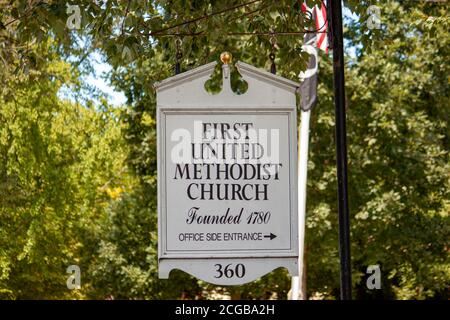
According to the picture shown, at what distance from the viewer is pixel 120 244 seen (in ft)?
69.5

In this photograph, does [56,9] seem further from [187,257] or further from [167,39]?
[187,257]

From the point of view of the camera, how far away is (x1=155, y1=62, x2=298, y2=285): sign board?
5023 mm

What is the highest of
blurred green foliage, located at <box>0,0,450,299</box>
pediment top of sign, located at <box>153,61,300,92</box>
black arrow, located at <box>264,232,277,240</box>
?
blurred green foliage, located at <box>0,0,450,299</box>

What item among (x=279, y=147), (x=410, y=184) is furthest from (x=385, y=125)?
(x=279, y=147)

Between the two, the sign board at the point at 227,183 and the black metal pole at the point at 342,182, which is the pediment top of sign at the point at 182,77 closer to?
the sign board at the point at 227,183

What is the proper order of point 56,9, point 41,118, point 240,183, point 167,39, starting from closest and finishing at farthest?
1. point 240,183
2. point 56,9
3. point 167,39
4. point 41,118

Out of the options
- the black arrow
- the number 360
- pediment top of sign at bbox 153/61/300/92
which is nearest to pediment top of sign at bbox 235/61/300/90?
pediment top of sign at bbox 153/61/300/92

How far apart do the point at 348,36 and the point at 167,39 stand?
12133 millimetres

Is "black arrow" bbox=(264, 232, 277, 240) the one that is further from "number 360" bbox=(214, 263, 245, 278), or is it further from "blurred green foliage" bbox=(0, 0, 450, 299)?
"blurred green foliage" bbox=(0, 0, 450, 299)

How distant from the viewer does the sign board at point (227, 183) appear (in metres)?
5.02

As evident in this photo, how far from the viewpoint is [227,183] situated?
16.5ft

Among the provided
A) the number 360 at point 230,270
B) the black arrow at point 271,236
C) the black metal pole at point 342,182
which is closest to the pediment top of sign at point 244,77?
the black metal pole at point 342,182

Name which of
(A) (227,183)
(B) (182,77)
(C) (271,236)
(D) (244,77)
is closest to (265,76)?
(D) (244,77)

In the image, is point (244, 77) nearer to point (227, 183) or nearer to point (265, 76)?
point (265, 76)
